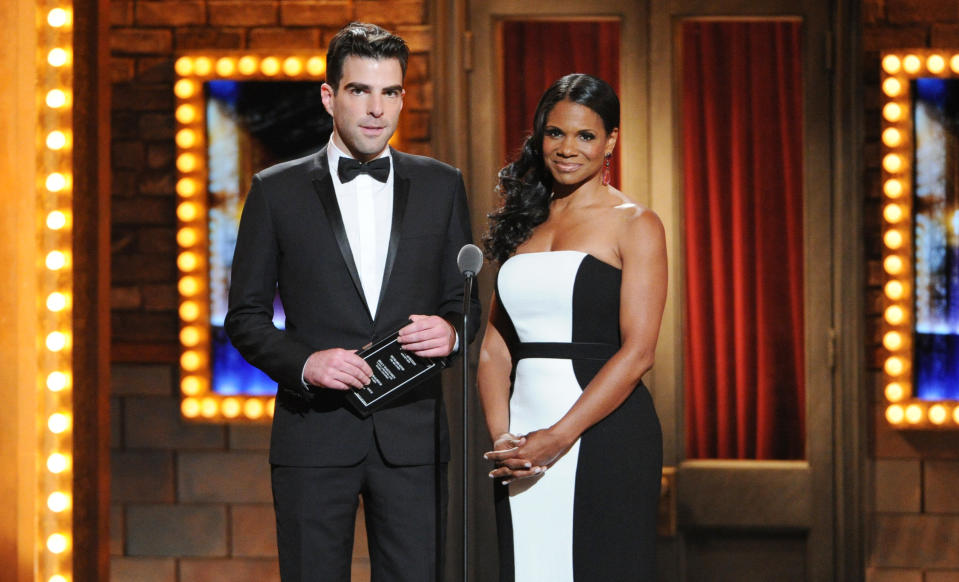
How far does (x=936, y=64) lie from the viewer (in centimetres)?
386

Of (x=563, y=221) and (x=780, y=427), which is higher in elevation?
(x=563, y=221)

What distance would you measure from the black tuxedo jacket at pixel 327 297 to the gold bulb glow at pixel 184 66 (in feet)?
5.93

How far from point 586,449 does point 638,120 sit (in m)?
1.95

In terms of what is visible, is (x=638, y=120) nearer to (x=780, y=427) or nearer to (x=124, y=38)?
(x=780, y=427)

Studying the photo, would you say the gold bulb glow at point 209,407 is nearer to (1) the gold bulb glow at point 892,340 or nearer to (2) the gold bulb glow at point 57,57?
(2) the gold bulb glow at point 57,57

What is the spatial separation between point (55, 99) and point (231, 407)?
1419 mm

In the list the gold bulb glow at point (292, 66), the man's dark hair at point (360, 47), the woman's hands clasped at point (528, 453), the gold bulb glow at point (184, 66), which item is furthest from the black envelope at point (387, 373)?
the gold bulb glow at point (184, 66)

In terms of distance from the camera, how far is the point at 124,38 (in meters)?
4.11

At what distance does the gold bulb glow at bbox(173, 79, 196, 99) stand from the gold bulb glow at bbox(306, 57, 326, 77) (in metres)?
0.43

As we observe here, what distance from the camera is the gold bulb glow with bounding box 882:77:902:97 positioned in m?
3.85

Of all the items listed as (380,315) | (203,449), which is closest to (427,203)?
(380,315)

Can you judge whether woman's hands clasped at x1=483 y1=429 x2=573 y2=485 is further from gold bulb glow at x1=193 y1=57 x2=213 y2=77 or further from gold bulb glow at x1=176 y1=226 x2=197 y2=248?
gold bulb glow at x1=193 y1=57 x2=213 y2=77

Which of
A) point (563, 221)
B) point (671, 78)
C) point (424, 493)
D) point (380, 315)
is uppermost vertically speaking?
point (671, 78)

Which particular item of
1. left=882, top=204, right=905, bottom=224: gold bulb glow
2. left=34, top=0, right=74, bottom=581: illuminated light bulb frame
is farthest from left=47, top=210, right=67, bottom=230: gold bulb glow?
left=882, top=204, right=905, bottom=224: gold bulb glow
